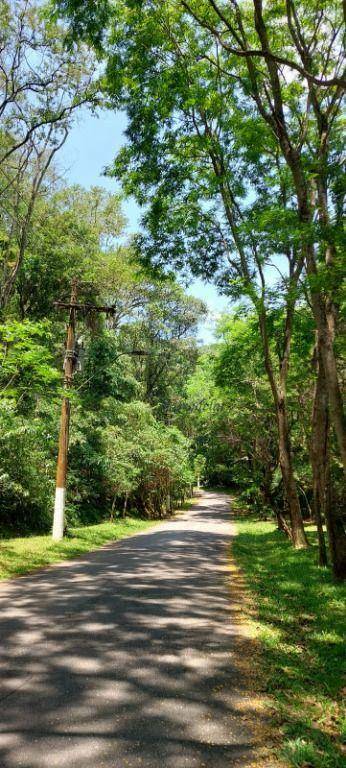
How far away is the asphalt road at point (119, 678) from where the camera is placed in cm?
314

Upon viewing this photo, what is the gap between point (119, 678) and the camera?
422cm

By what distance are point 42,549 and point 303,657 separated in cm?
879

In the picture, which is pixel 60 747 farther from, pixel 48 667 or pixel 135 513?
pixel 135 513

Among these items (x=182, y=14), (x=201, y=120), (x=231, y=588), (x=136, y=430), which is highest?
(x=182, y=14)

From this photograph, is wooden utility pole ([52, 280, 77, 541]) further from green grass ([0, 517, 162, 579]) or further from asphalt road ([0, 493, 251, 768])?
asphalt road ([0, 493, 251, 768])

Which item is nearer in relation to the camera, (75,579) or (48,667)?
(48,667)

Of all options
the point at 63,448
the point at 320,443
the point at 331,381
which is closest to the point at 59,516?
the point at 63,448

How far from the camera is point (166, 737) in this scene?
3.29 meters

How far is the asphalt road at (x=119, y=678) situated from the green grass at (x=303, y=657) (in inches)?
13.8

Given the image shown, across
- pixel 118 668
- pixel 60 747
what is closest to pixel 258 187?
pixel 118 668

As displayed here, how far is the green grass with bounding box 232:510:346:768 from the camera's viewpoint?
11.0 ft

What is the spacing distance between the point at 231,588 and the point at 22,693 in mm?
5315

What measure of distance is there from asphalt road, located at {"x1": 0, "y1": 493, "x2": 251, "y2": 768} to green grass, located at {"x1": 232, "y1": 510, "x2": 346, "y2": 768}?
35cm

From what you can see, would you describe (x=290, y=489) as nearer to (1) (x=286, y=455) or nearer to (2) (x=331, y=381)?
(1) (x=286, y=455)
